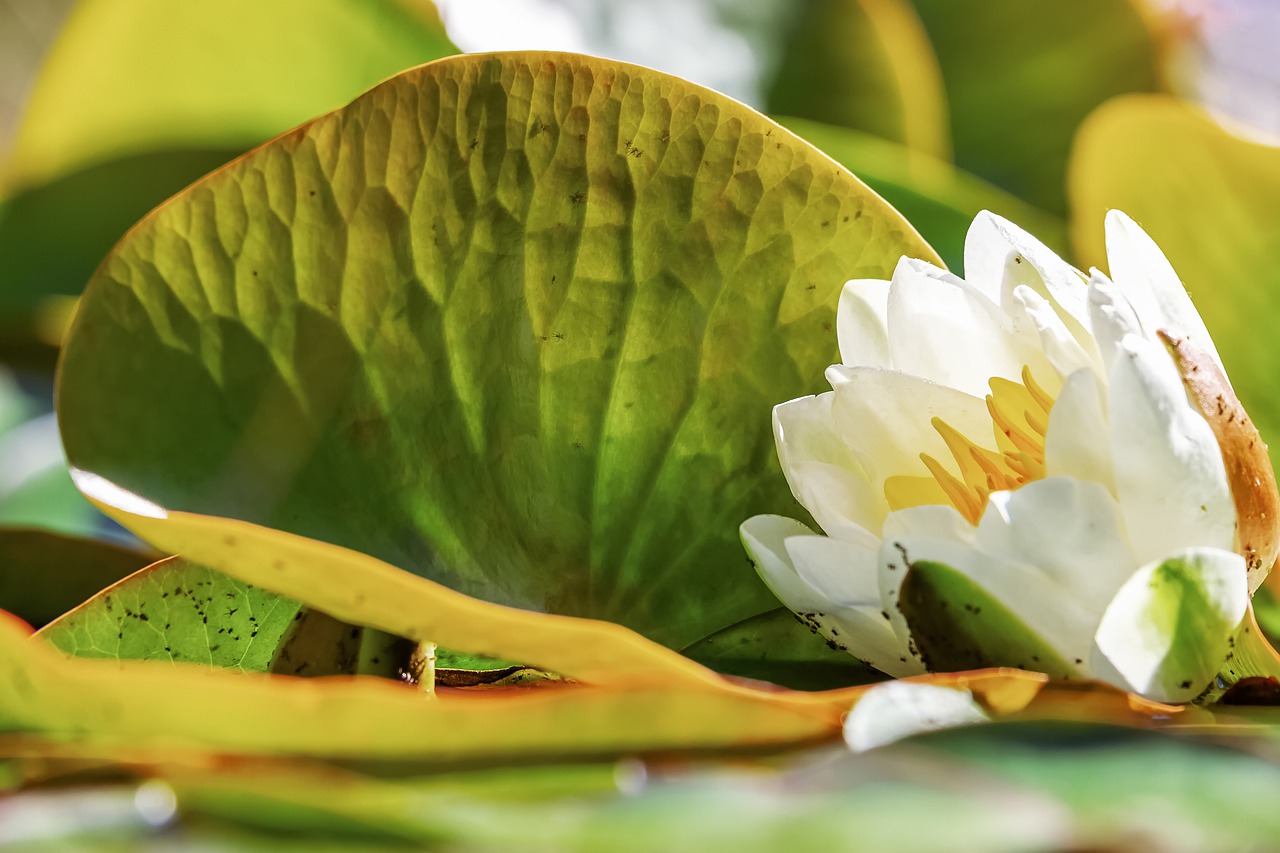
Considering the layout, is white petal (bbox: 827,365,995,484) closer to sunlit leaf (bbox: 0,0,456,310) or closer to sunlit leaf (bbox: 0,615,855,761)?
sunlit leaf (bbox: 0,615,855,761)

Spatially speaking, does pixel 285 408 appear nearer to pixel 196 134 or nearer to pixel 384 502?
pixel 384 502

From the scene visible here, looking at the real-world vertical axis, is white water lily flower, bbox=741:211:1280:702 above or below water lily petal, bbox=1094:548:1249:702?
above

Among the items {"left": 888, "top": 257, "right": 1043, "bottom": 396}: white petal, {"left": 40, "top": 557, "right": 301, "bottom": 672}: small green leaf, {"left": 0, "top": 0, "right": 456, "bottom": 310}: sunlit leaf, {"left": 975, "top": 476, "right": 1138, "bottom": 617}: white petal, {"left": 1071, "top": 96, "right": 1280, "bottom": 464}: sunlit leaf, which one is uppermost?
{"left": 0, "top": 0, "right": 456, "bottom": 310}: sunlit leaf

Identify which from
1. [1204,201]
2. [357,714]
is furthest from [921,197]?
[357,714]

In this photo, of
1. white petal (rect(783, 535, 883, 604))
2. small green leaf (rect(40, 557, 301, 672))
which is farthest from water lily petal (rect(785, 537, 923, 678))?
small green leaf (rect(40, 557, 301, 672))

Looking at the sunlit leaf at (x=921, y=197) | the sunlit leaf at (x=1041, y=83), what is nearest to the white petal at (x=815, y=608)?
the sunlit leaf at (x=921, y=197)

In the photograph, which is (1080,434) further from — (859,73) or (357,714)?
(859,73)
